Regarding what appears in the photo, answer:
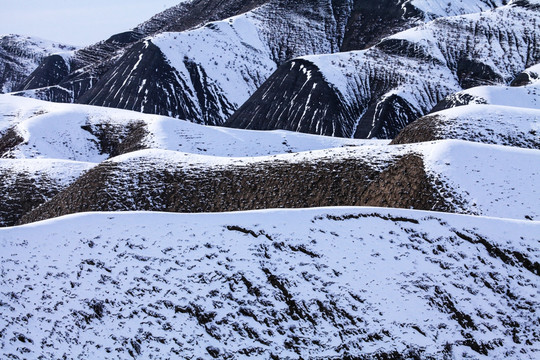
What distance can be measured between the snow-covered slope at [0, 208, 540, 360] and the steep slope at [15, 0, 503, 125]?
8253 centimetres

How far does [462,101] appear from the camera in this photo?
225 ft

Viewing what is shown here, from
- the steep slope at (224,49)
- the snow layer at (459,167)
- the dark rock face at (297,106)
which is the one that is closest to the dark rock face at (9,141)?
the snow layer at (459,167)

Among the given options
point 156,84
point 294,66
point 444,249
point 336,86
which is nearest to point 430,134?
point 444,249

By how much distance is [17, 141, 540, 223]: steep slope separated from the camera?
31.1 meters

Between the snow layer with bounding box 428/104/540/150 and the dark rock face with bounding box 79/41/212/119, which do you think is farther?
the dark rock face with bounding box 79/41/212/119

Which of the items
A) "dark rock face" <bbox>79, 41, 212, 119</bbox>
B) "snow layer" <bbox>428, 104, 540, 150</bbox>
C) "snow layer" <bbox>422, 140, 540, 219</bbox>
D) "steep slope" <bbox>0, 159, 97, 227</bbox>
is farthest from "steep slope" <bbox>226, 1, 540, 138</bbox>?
"snow layer" <bbox>422, 140, 540, 219</bbox>

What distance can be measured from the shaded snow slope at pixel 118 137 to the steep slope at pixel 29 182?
8428mm

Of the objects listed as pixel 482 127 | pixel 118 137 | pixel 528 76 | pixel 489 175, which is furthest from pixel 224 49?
pixel 489 175

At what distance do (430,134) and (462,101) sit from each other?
27709 millimetres

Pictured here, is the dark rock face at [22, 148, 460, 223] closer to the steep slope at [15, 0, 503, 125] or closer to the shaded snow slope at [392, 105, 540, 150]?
the shaded snow slope at [392, 105, 540, 150]

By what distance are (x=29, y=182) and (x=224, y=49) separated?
3087 inches

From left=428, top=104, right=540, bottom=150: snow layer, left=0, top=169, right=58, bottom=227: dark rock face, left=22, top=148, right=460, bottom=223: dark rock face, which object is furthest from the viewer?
left=0, top=169, right=58, bottom=227: dark rock face

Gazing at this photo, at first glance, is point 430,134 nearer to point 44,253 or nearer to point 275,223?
point 275,223

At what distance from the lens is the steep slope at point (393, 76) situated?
83.5m
